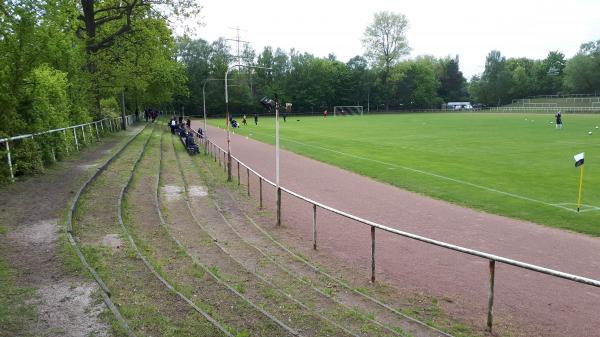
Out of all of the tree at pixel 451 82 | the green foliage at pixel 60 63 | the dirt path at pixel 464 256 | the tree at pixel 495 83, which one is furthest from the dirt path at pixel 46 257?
the tree at pixel 451 82

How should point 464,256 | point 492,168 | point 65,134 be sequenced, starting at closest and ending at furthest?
point 464,256, point 65,134, point 492,168

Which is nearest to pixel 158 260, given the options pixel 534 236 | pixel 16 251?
pixel 16 251

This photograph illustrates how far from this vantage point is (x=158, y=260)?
8.38 metres

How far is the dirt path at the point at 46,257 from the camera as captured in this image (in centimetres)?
539

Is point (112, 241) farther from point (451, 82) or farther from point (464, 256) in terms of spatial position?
point (451, 82)

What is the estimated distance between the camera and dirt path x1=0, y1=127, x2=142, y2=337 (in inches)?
212

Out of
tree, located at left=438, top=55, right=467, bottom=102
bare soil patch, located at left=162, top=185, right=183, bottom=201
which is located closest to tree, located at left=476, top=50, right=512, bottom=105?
tree, located at left=438, top=55, right=467, bottom=102

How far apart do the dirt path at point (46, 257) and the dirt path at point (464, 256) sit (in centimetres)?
505

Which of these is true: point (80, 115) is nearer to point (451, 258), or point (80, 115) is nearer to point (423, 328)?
point (451, 258)

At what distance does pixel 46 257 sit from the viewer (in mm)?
7711

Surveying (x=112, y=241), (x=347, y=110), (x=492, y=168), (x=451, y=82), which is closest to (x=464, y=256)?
(x=112, y=241)

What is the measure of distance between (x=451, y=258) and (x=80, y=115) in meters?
23.3

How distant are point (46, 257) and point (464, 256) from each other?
820cm

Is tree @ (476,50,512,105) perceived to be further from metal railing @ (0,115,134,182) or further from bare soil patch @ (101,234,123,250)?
bare soil patch @ (101,234,123,250)
